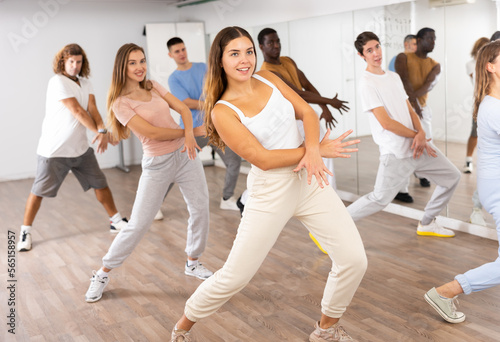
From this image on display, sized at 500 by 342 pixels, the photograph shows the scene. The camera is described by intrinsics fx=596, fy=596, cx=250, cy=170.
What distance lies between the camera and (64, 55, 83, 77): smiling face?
4.35 metres

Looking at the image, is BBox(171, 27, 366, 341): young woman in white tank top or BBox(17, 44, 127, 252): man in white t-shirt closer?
BBox(171, 27, 366, 341): young woman in white tank top

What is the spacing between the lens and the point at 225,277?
2.43 m

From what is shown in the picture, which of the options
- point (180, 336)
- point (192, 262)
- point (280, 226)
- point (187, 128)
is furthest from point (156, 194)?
point (280, 226)

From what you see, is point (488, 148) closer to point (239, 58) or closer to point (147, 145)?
point (239, 58)

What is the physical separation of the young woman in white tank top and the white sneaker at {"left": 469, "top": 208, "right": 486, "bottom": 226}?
6.62 ft

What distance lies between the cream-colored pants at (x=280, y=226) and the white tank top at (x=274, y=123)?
0.11 m

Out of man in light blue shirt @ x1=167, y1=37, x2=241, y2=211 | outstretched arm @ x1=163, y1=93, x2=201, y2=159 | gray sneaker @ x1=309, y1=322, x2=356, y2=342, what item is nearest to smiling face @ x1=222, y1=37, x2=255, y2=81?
outstretched arm @ x1=163, y1=93, x2=201, y2=159

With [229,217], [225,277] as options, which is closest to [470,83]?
A: [229,217]

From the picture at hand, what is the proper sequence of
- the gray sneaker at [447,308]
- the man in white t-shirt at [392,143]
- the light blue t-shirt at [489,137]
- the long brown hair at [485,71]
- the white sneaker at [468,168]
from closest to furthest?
the light blue t-shirt at [489,137], the long brown hair at [485,71], the gray sneaker at [447,308], the man in white t-shirt at [392,143], the white sneaker at [468,168]

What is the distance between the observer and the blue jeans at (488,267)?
2643 mm

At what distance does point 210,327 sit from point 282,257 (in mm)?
1109

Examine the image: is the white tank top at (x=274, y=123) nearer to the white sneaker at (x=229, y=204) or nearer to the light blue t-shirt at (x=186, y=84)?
the light blue t-shirt at (x=186, y=84)

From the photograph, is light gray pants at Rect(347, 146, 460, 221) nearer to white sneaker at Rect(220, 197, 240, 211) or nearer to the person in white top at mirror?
the person in white top at mirror

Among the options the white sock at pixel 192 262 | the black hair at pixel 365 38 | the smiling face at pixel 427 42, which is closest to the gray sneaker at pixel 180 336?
the white sock at pixel 192 262
